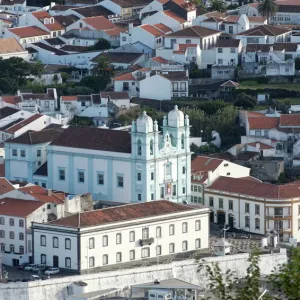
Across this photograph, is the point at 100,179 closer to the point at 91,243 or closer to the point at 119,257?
the point at 119,257

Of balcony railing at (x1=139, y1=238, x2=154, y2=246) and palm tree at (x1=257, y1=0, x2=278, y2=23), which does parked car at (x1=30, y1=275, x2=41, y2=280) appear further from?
palm tree at (x1=257, y1=0, x2=278, y2=23)

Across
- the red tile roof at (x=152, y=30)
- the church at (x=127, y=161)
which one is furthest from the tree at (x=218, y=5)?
the church at (x=127, y=161)

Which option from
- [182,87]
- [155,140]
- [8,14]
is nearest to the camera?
[155,140]

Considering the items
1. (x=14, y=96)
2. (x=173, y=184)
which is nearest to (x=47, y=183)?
(x=173, y=184)

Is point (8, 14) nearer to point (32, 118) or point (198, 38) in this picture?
point (198, 38)

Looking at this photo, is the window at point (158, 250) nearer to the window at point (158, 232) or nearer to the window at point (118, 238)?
the window at point (158, 232)

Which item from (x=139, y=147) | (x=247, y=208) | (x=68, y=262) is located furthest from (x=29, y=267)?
(x=247, y=208)
